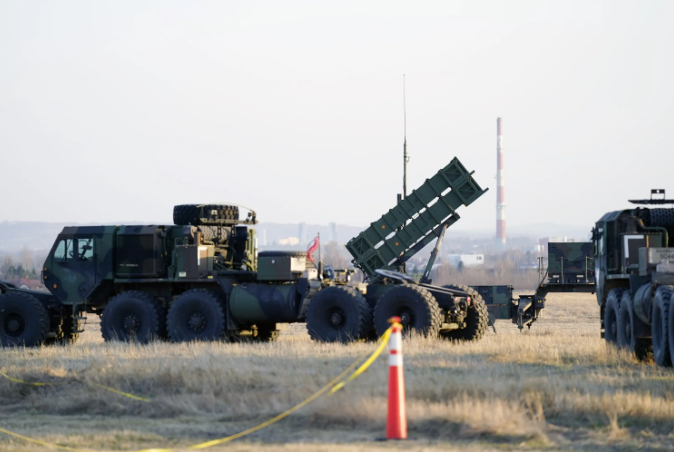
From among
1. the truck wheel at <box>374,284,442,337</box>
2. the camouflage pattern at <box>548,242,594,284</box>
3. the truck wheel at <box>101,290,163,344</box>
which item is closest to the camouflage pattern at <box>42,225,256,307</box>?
the truck wheel at <box>101,290,163,344</box>

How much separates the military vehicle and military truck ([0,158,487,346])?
211 inches

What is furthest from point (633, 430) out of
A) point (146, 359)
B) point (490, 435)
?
point (146, 359)

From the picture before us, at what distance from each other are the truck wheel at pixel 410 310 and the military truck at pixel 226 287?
24 millimetres

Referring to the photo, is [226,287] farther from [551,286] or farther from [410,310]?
[551,286]

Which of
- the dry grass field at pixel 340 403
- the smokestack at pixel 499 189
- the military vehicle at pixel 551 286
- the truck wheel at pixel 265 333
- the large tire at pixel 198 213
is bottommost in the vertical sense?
the dry grass field at pixel 340 403

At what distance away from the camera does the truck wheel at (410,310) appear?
18969mm

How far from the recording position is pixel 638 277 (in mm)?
16375

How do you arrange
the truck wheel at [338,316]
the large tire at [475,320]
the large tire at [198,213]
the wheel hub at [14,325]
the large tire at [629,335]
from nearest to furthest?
the large tire at [629,335] → the truck wheel at [338,316] → the large tire at [475,320] → the wheel hub at [14,325] → the large tire at [198,213]

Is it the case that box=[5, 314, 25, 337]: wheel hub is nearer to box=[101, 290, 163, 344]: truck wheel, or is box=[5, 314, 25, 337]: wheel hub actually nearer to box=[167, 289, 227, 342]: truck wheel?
box=[101, 290, 163, 344]: truck wheel

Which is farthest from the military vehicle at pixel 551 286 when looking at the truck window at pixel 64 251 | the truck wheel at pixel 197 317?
the truck window at pixel 64 251

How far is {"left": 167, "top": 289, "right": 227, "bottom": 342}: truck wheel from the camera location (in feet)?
68.6

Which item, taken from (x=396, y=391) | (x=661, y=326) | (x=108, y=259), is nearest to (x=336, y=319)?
(x=108, y=259)

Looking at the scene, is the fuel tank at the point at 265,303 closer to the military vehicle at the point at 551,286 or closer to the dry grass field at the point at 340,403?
the dry grass field at the point at 340,403

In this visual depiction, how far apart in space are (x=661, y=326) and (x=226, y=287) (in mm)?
9465
